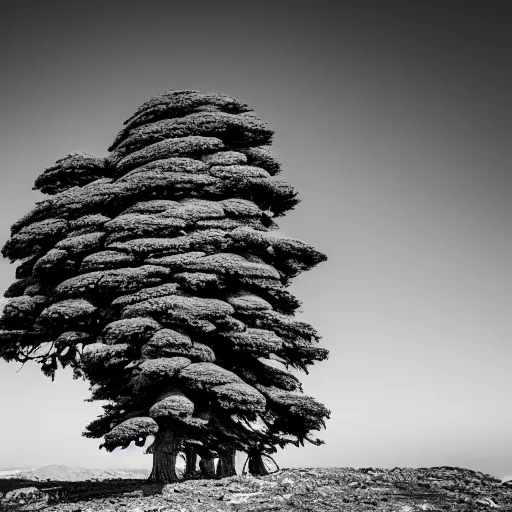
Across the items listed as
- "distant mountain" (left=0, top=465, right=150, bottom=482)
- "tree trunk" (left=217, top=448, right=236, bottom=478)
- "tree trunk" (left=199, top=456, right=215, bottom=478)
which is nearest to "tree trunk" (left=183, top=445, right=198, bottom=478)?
"tree trunk" (left=199, top=456, right=215, bottom=478)

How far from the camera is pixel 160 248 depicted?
18.5 metres

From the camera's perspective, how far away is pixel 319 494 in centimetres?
1452

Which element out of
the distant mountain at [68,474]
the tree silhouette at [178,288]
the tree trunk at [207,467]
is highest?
the tree silhouette at [178,288]

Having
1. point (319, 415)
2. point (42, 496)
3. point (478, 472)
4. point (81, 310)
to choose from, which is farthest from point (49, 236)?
point (478, 472)

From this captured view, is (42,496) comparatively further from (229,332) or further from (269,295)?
(269,295)

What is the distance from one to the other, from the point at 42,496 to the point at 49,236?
805cm

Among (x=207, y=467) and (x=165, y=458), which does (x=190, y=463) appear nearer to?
(x=207, y=467)

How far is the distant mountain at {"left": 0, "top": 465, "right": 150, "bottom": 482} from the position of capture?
74.5 ft

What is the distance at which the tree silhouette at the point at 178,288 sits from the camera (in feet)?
56.7

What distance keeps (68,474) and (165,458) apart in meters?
7.52

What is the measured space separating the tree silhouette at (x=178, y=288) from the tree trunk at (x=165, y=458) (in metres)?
0.04

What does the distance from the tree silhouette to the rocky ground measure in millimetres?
1648

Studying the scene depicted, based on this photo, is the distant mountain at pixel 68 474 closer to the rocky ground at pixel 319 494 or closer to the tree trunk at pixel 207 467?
the tree trunk at pixel 207 467

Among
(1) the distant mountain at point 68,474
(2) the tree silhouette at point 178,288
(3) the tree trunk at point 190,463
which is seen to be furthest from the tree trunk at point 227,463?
(1) the distant mountain at point 68,474
